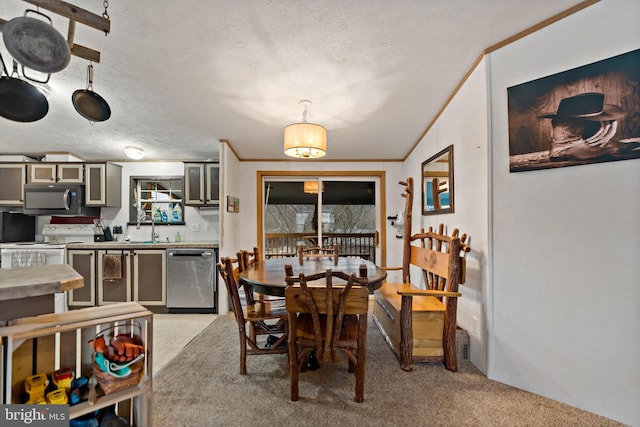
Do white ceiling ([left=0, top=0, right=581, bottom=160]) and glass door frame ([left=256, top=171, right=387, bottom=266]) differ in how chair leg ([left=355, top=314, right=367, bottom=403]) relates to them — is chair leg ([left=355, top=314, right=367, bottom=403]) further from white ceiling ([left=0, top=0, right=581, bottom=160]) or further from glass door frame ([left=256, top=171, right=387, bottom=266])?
glass door frame ([left=256, top=171, right=387, bottom=266])

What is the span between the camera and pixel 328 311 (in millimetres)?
1677

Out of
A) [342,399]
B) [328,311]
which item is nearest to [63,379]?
[328,311]

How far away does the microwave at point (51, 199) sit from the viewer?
12.9 feet

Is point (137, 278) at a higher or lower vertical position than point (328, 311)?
lower

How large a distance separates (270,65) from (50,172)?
4055 mm

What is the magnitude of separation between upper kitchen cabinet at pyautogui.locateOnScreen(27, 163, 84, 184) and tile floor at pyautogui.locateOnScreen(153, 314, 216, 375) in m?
2.50

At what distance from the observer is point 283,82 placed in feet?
7.96

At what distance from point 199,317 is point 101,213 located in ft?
8.45

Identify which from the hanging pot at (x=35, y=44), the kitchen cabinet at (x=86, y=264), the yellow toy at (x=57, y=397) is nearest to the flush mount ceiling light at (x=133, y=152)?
the kitchen cabinet at (x=86, y=264)

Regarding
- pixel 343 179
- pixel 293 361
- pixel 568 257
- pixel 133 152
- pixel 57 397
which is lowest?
pixel 293 361

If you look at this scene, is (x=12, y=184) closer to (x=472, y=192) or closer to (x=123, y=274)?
(x=123, y=274)

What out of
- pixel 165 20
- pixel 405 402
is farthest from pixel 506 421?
pixel 165 20

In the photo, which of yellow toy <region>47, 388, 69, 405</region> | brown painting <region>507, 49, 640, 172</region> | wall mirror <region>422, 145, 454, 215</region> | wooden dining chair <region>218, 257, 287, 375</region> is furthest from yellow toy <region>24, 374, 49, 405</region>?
wall mirror <region>422, 145, 454, 215</region>

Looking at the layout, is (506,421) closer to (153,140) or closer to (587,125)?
(587,125)
